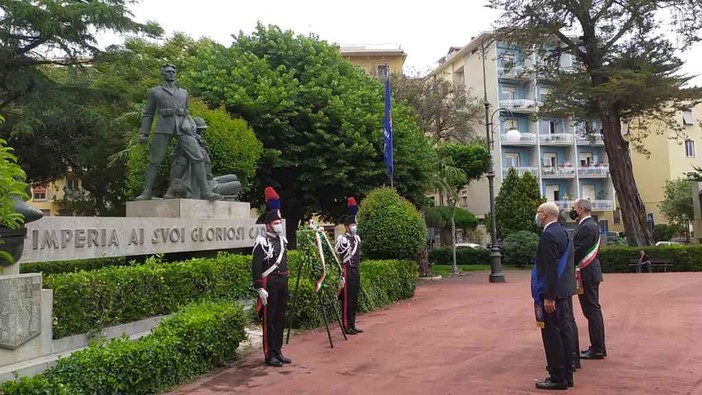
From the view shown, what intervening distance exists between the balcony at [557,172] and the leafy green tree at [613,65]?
21145 mm

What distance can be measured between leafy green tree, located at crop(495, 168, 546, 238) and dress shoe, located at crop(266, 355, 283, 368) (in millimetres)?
25814

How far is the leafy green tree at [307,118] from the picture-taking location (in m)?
18.6

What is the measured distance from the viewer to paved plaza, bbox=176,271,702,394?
6.03 metres

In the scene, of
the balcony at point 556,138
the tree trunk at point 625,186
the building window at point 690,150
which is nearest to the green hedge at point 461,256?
the tree trunk at point 625,186

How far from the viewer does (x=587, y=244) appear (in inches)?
280

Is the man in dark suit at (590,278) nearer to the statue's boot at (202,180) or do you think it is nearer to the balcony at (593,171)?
the statue's boot at (202,180)

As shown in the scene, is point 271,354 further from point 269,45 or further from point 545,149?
point 545,149

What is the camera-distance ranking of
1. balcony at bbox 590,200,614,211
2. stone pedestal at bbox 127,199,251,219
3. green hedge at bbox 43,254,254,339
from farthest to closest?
1. balcony at bbox 590,200,614,211
2. stone pedestal at bbox 127,199,251,219
3. green hedge at bbox 43,254,254,339

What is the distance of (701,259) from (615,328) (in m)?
16.7

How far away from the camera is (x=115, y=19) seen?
18.2 meters

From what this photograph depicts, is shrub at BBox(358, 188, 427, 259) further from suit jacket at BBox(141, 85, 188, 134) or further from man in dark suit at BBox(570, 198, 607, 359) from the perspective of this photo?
man in dark suit at BBox(570, 198, 607, 359)

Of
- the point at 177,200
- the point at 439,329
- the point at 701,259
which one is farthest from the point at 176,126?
the point at 701,259

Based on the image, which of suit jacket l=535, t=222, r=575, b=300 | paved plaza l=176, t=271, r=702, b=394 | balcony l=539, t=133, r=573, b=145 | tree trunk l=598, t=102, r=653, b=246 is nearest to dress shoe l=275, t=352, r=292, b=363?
paved plaza l=176, t=271, r=702, b=394

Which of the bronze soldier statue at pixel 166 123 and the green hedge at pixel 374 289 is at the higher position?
the bronze soldier statue at pixel 166 123
